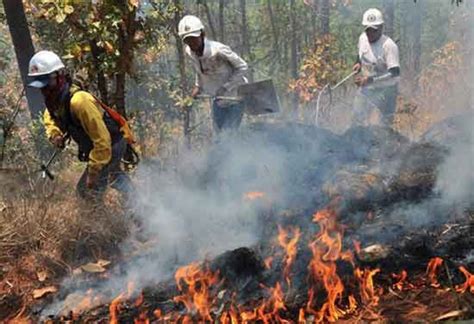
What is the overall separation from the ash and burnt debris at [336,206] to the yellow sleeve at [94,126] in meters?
1.29

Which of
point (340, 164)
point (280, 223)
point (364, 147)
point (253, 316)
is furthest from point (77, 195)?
point (364, 147)

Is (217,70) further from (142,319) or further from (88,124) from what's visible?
(142,319)

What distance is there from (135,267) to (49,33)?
593cm

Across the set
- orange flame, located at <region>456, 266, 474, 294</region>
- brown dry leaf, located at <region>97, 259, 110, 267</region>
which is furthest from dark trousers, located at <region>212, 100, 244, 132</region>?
orange flame, located at <region>456, 266, 474, 294</region>

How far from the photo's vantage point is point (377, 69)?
24.3ft

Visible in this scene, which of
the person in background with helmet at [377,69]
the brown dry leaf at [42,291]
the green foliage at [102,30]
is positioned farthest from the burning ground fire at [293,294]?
the person in background with helmet at [377,69]

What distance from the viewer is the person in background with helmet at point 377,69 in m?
7.14

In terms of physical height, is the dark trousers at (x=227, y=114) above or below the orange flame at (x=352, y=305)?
above

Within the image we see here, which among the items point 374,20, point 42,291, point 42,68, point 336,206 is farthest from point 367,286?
point 374,20

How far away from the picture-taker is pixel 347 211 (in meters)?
4.74

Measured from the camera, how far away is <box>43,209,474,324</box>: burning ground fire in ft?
11.7

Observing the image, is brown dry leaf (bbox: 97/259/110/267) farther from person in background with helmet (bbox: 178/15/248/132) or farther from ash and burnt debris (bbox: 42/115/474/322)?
person in background with helmet (bbox: 178/15/248/132)

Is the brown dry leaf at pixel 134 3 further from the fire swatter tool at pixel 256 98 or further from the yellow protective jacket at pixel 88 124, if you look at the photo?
the fire swatter tool at pixel 256 98

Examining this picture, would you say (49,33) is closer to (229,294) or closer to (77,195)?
(77,195)
